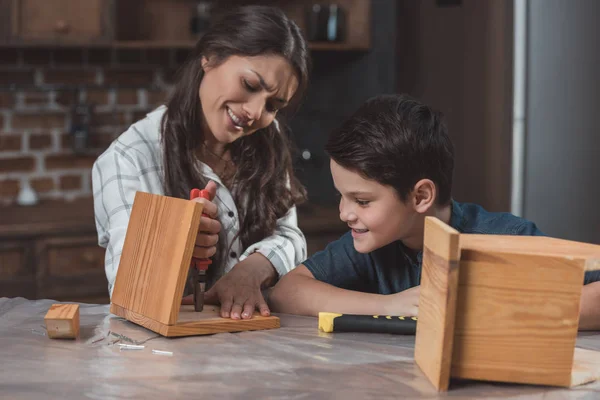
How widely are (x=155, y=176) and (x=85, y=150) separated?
58.1 inches

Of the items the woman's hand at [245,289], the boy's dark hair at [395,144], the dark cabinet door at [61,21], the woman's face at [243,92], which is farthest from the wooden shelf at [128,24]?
the boy's dark hair at [395,144]

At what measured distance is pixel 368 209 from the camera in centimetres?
140

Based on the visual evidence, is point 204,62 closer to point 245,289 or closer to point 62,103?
point 245,289

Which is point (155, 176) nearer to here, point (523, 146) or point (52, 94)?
point (523, 146)

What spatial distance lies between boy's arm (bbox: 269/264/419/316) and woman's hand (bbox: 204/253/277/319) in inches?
1.7

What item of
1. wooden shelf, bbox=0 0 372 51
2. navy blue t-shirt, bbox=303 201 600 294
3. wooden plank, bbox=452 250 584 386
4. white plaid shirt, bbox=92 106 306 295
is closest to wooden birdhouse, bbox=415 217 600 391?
wooden plank, bbox=452 250 584 386

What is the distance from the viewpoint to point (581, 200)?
2.59 meters

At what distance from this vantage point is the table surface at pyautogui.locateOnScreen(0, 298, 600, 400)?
95cm

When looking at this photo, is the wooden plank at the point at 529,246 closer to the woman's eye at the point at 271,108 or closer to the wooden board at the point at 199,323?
the wooden board at the point at 199,323

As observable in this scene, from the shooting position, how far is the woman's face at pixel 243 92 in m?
1.65

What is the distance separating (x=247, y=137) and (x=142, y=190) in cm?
30

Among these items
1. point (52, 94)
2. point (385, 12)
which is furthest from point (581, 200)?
point (52, 94)

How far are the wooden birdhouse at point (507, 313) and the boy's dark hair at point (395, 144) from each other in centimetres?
40

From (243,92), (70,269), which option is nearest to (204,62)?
(243,92)
